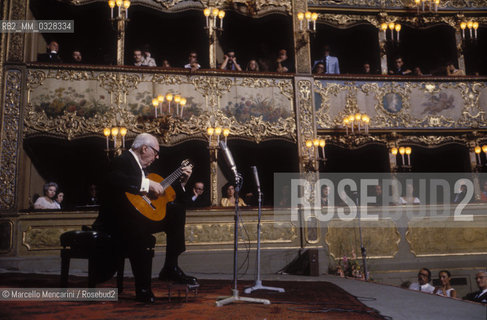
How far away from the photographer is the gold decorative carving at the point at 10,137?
32.0 feet

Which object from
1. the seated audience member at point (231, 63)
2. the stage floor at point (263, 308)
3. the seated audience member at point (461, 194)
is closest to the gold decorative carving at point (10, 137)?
the seated audience member at point (231, 63)

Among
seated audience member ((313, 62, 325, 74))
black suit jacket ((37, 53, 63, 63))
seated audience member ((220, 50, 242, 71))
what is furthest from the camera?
seated audience member ((313, 62, 325, 74))

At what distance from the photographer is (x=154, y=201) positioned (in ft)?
14.4

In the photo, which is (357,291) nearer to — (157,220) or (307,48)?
(157,220)

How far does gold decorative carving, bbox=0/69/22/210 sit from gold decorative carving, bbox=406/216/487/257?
32.4 feet

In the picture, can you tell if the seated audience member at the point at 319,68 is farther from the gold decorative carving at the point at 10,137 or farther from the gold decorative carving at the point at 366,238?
the gold decorative carving at the point at 10,137

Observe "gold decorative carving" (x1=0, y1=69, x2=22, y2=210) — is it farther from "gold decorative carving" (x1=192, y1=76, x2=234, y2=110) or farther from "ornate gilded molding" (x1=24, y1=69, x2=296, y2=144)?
"gold decorative carving" (x1=192, y1=76, x2=234, y2=110)

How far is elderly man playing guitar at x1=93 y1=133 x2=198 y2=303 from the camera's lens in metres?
4.15

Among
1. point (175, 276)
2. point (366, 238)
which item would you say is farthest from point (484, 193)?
point (175, 276)

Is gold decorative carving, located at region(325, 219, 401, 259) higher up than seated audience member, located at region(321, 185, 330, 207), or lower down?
lower down

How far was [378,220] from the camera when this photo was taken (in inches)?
416

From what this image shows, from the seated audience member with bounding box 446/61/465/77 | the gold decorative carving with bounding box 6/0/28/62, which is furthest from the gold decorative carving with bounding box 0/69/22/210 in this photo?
the seated audience member with bounding box 446/61/465/77

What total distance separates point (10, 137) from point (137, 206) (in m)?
7.53

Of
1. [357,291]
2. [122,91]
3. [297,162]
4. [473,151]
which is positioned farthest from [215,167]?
[473,151]
